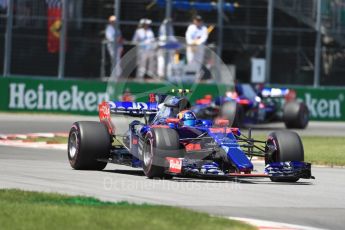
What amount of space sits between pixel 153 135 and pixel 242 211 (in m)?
3.33

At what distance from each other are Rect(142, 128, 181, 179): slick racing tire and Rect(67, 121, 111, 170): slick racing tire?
1535 millimetres

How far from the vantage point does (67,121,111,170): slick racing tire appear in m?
16.6

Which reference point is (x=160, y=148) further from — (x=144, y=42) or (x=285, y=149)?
(x=144, y=42)

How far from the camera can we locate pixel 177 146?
15.1 meters

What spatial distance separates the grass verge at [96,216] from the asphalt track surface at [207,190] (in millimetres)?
977

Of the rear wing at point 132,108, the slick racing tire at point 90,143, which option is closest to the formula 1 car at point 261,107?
the rear wing at point 132,108

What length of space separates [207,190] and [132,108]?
3.75 metres

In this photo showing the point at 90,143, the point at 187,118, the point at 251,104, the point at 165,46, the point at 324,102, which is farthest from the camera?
the point at 324,102

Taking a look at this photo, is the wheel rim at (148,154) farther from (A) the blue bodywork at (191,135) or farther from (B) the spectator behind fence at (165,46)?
(B) the spectator behind fence at (165,46)

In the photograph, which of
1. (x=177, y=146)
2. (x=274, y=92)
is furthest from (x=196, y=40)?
(x=177, y=146)

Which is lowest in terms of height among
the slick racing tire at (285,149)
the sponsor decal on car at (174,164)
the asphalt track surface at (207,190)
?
the asphalt track surface at (207,190)

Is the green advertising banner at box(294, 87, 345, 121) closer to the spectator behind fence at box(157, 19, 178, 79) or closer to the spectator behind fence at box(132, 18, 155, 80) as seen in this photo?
the spectator behind fence at box(157, 19, 178, 79)

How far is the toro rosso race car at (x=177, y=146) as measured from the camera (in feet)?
49.3

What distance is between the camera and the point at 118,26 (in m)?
33.5
